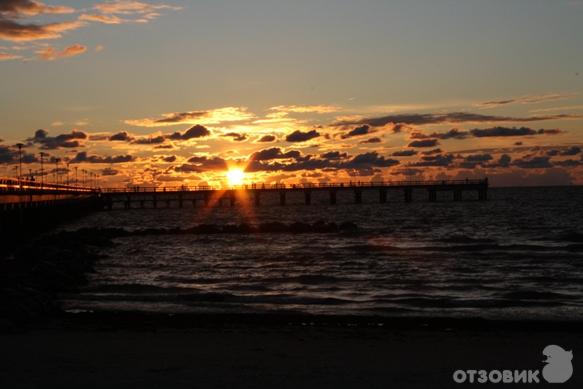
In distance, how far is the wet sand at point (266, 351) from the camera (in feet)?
35.5

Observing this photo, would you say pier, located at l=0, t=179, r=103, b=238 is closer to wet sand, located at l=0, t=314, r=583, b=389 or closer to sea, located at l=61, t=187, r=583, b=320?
sea, located at l=61, t=187, r=583, b=320

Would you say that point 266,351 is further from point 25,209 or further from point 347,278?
point 25,209

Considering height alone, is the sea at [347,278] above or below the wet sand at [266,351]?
below

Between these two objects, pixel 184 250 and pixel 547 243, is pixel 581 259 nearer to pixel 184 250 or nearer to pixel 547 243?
pixel 547 243

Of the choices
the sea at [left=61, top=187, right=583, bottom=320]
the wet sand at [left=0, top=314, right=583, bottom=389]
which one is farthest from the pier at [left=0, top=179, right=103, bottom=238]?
the wet sand at [left=0, top=314, right=583, bottom=389]

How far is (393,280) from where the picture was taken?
26281mm

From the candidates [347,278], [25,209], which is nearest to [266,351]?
[347,278]

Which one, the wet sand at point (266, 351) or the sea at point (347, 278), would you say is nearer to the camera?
the wet sand at point (266, 351)

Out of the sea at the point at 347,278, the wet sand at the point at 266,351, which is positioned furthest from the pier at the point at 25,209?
the wet sand at the point at 266,351

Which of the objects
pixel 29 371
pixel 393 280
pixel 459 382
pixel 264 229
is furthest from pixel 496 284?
pixel 264 229

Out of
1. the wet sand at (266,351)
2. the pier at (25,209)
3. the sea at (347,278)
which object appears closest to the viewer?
the wet sand at (266,351)

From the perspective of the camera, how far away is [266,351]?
→ 13.0 metres

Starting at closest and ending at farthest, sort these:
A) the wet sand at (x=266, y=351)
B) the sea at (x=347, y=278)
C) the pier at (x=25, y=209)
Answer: the wet sand at (x=266, y=351) < the sea at (x=347, y=278) < the pier at (x=25, y=209)

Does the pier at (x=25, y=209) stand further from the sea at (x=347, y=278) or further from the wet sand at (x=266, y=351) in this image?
the wet sand at (x=266, y=351)
